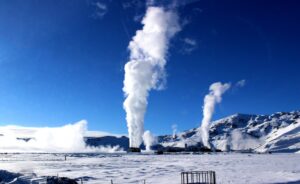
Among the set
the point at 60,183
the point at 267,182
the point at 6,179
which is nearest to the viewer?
the point at 60,183

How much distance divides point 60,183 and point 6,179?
13040 mm

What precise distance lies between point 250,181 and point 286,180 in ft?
21.3

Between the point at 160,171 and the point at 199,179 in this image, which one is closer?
the point at 199,179

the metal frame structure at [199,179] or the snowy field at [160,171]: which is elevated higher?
the metal frame structure at [199,179]

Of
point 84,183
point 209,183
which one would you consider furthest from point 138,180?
point 209,183

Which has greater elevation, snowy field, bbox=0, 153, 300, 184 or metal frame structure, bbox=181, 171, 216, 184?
metal frame structure, bbox=181, 171, 216, 184

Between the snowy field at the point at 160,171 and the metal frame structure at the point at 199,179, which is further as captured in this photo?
the snowy field at the point at 160,171

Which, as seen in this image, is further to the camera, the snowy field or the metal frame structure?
the snowy field

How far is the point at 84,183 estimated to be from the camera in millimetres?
57000

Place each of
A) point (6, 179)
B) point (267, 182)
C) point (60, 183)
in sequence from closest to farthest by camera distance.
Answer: point (60, 183) < point (267, 182) < point (6, 179)

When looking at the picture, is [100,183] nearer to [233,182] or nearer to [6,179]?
[6,179]

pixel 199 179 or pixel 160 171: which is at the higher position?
pixel 199 179

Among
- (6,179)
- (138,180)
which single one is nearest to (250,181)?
(138,180)

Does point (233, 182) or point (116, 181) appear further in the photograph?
point (116, 181)
